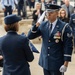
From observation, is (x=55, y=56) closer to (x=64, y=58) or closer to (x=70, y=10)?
(x=64, y=58)

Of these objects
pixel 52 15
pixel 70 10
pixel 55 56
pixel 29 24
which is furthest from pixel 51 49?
pixel 29 24

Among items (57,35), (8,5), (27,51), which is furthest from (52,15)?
(8,5)

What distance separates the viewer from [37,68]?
8.00 meters

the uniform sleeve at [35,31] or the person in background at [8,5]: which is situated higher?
the uniform sleeve at [35,31]

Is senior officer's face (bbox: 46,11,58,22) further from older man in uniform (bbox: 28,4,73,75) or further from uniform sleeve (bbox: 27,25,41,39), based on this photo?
uniform sleeve (bbox: 27,25,41,39)

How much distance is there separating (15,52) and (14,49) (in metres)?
0.04

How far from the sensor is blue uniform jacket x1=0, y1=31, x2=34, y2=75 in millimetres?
4035

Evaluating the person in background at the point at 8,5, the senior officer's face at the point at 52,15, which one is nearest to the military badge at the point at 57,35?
the senior officer's face at the point at 52,15

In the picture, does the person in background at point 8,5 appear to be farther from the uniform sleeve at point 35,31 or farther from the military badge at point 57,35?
the military badge at point 57,35

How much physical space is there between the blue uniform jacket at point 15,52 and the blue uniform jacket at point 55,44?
0.57m

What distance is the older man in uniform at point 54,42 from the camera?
4520 mm

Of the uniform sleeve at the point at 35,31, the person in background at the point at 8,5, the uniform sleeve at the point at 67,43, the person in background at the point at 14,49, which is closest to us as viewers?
the person in background at the point at 14,49

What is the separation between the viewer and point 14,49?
4055mm

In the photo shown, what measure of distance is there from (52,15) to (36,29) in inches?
15.0
